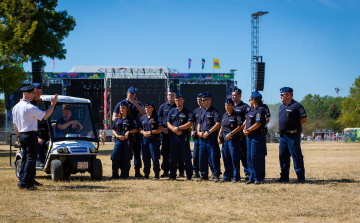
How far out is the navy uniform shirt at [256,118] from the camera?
877cm

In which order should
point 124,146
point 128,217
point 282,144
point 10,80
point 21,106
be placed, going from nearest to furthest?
1. point 128,217
2. point 21,106
3. point 282,144
4. point 124,146
5. point 10,80

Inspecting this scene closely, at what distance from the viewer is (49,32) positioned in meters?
24.6

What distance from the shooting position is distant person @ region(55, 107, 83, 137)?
31.0 feet

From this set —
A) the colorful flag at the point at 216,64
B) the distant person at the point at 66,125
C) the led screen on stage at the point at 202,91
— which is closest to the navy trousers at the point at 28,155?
the distant person at the point at 66,125

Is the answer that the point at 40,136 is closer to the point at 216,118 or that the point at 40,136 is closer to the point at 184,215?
the point at 216,118

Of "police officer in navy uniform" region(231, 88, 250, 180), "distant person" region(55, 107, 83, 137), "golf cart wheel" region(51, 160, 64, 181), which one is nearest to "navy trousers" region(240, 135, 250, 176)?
"police officer in navy uniform" region(231, 88, 250, 180)

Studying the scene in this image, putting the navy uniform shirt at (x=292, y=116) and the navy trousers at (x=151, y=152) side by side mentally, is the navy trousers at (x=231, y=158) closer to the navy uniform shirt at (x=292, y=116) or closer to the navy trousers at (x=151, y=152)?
the navy uniform shirt at (x=292, y=116)

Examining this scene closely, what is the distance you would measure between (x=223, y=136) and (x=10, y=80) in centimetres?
1543

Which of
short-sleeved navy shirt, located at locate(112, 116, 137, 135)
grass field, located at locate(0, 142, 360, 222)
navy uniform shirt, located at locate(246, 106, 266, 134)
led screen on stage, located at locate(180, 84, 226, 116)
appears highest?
led screen on stage, located at locate(180, 84, 226, 116)

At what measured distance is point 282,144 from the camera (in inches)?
364

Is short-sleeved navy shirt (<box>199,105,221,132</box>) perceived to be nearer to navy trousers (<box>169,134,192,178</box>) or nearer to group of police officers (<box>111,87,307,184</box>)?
group of police officers (<box>111,87,307,184</box>)

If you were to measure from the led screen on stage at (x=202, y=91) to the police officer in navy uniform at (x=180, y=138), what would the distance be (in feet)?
118

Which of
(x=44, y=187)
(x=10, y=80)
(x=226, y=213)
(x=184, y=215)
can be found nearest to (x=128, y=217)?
(x=184, y=215)

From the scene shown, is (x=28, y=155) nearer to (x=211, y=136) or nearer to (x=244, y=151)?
(x=211, y=136)
